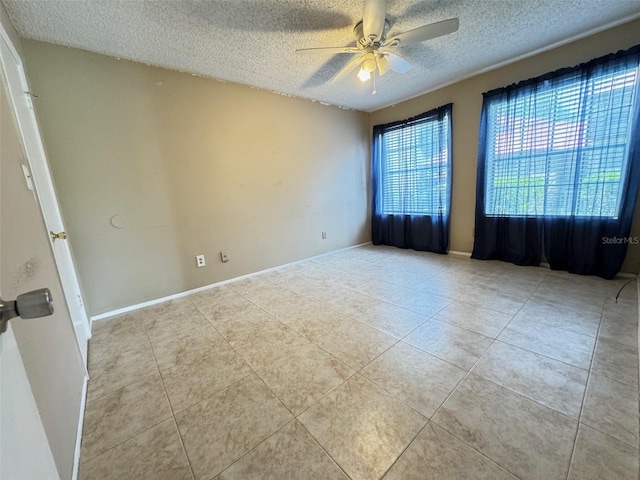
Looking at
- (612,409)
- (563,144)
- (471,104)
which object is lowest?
(612,409)

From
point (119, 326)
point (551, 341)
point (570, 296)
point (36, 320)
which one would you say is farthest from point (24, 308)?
point (570, 296)

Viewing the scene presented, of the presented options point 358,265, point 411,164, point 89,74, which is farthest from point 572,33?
point 89,74

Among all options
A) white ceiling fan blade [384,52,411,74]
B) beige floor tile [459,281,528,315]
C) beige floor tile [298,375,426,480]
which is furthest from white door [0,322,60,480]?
white ceiling fan blade [384,52,411,74]

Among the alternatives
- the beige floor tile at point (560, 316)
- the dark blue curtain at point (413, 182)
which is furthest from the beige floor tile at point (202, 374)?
the dark blue curtain at point (413, 182)

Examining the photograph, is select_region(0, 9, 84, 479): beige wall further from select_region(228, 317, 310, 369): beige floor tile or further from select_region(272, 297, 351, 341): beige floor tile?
select_region(272, 297, 351, 341): beige floor tile

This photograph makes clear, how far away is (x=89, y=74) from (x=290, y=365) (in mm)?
2918

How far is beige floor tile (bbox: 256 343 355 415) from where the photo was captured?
1.31 metres

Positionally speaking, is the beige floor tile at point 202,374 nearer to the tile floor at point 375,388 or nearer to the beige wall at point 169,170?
the tile floor at point 375,388

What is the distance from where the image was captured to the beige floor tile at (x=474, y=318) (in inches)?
71.3

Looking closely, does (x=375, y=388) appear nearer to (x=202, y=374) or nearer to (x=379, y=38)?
(x=202, y=374)

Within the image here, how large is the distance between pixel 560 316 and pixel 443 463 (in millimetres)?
1701

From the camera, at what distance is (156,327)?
211 centimetres

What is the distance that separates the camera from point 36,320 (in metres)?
0.91

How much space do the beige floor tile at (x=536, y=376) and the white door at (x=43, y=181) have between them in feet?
Result: 8.30
